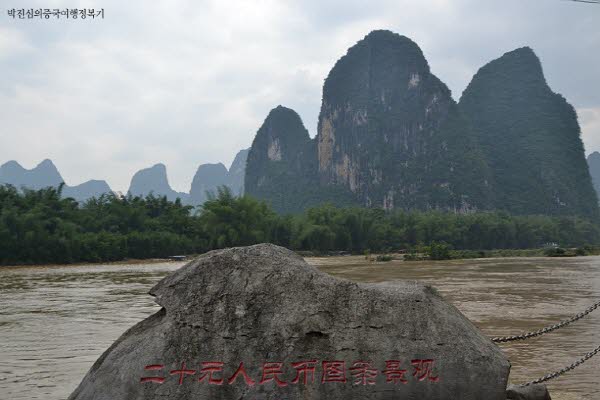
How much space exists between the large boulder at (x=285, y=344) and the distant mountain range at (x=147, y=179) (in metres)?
130

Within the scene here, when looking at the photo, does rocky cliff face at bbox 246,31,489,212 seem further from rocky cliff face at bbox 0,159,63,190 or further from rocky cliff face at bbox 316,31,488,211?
rocky cliff face at bbox 0,159,63,190

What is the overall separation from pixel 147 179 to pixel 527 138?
128 meters

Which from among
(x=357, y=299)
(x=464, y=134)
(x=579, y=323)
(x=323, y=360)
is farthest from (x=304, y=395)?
(x=464, y=134)

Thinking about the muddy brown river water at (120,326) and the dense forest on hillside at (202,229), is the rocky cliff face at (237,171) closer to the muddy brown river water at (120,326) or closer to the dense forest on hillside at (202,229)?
the dense forest on hillside at (202,229)

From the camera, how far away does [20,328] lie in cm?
710

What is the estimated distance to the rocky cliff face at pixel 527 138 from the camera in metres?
72.2

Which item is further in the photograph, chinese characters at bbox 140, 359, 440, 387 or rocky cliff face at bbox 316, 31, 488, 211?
rocky cliff face at bbox 316, 31, 488, 211

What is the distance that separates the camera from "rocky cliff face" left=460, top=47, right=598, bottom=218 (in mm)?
72250

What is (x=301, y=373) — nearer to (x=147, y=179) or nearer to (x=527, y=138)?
(x=527, y=138)

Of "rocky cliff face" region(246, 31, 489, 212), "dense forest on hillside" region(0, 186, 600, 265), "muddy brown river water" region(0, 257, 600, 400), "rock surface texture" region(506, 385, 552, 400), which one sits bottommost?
"muddy brown river water" region(0, 257, 600, 400)

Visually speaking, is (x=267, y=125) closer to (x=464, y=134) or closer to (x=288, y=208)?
(x=288, y=208)

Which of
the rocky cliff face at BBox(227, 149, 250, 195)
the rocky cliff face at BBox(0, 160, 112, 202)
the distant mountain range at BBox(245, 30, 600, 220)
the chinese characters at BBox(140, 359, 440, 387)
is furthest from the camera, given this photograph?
the rocky cliff face at BBox(227, 149, 250, 195)

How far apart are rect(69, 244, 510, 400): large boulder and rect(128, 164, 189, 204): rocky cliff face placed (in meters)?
173

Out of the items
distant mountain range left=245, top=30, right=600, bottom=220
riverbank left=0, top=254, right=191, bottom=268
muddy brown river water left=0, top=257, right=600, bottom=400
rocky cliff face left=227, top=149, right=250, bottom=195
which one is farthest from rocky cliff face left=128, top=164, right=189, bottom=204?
muddy brown river water left=0, top=257, right=600, bottom=400
